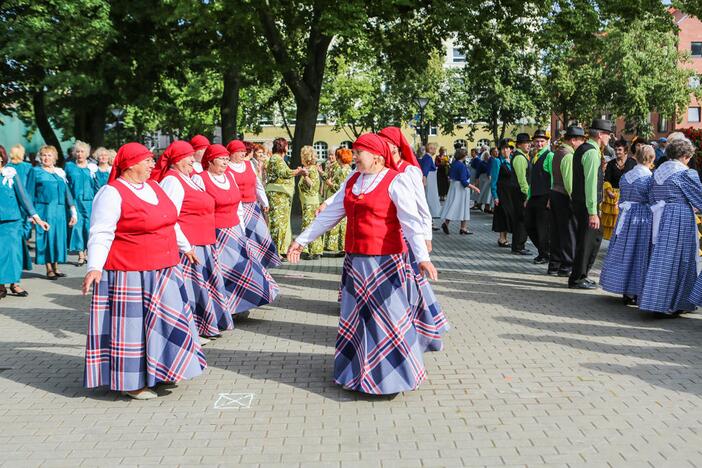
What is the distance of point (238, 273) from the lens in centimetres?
830

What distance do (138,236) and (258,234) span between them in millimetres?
3672

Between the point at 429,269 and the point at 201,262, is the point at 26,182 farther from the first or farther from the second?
the point at 429,269

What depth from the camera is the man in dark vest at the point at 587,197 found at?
10062mm

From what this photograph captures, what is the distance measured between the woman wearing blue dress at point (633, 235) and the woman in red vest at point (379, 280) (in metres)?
4.11

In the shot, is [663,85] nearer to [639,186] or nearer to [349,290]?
[639,186]

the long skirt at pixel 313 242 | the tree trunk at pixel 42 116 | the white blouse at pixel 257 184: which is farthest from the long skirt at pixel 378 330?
the tree trunk at pixel 42 116

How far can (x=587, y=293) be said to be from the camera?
10.3 meters

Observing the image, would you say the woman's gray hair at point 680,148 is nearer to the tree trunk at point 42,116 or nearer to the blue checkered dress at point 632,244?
the blue checkered dress at point 632,244

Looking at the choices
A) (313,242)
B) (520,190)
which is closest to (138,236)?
(313,242)

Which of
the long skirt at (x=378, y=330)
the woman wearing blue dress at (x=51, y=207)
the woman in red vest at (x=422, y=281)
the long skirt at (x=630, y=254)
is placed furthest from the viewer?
the woman wearing blue dress at (x=51, y=207)

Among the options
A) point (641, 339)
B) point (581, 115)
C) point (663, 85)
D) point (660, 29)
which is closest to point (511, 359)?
point (641, 339)

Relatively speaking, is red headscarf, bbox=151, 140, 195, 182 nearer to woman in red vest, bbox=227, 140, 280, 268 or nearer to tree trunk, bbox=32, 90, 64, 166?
woman in red vest, bbox=227, 140, 280, 268

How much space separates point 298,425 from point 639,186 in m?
5.50

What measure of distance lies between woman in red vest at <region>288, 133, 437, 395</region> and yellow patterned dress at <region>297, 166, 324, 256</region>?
7.77 meters
